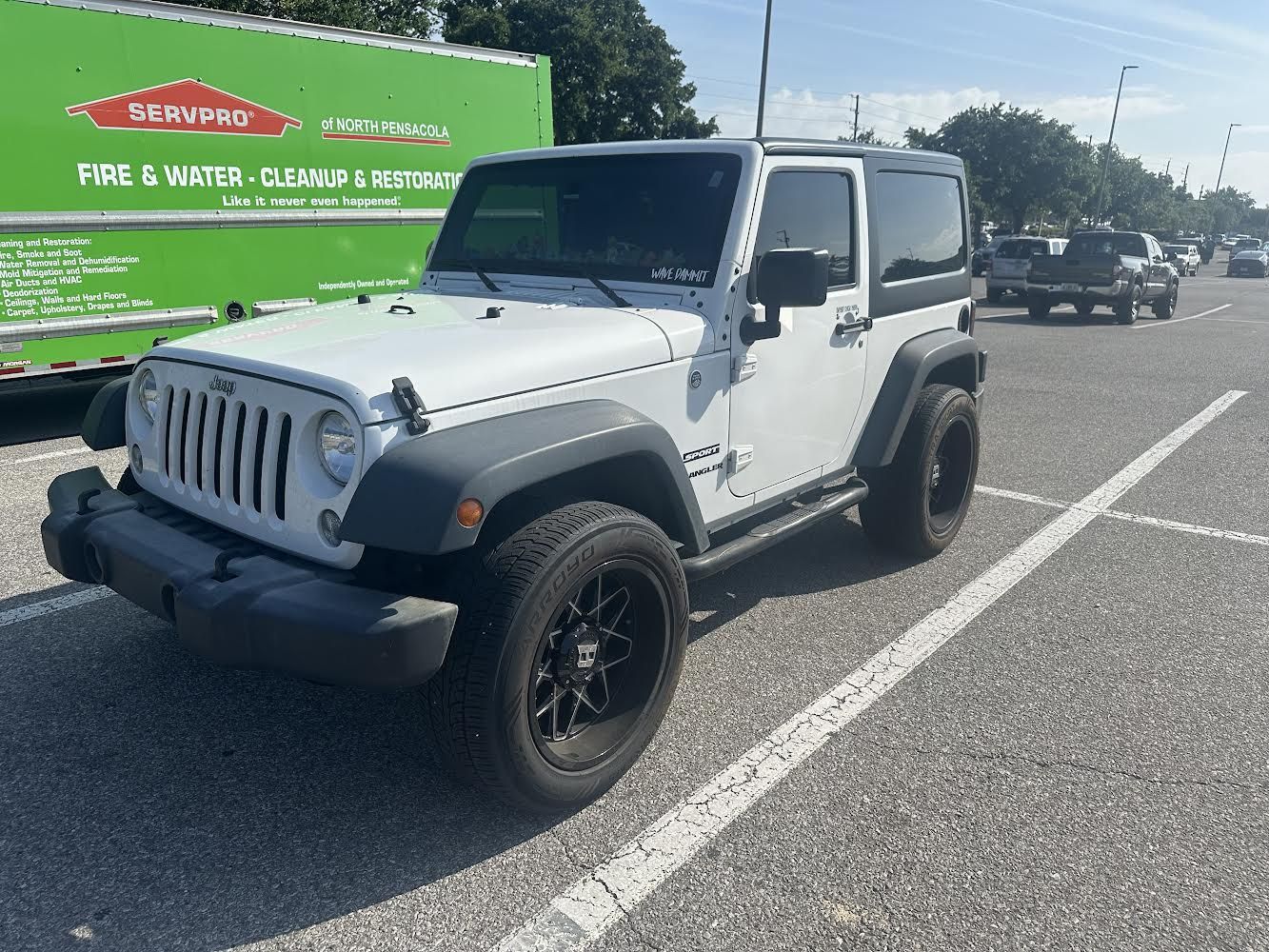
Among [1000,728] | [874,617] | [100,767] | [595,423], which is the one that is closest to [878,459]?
[874,617]

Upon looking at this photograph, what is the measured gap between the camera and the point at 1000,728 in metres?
3.34

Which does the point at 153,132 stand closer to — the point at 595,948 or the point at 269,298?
the point at 269,298

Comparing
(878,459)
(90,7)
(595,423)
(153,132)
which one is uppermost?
(90,7)

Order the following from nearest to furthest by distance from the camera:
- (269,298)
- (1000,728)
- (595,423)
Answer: (595,423), (1000,728), (269,298)

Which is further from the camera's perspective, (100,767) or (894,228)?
(894,228)

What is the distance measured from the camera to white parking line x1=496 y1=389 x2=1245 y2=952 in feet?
7.86

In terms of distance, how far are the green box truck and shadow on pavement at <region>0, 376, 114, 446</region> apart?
50cm

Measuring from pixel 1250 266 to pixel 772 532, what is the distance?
50665mm

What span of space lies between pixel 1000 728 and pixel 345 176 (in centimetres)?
740

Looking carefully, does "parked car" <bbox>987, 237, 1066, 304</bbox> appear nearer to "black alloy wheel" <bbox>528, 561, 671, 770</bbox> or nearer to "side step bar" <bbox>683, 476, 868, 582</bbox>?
"side step bar" <bbox>683, 476, 868, 582</bbox>

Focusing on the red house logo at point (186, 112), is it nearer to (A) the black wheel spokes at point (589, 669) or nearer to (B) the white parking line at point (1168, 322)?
(A) the black wheel spokes at point (589, 669)

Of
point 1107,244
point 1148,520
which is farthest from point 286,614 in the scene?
point 1107,244

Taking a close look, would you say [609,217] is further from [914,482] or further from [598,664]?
[914,482]

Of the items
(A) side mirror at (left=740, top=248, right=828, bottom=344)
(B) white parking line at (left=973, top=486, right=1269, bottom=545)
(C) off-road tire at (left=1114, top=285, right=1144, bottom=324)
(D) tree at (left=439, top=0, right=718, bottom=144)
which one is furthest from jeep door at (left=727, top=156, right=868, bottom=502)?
(D) tree at (left=439, top=0, right=718, bottom=144)
